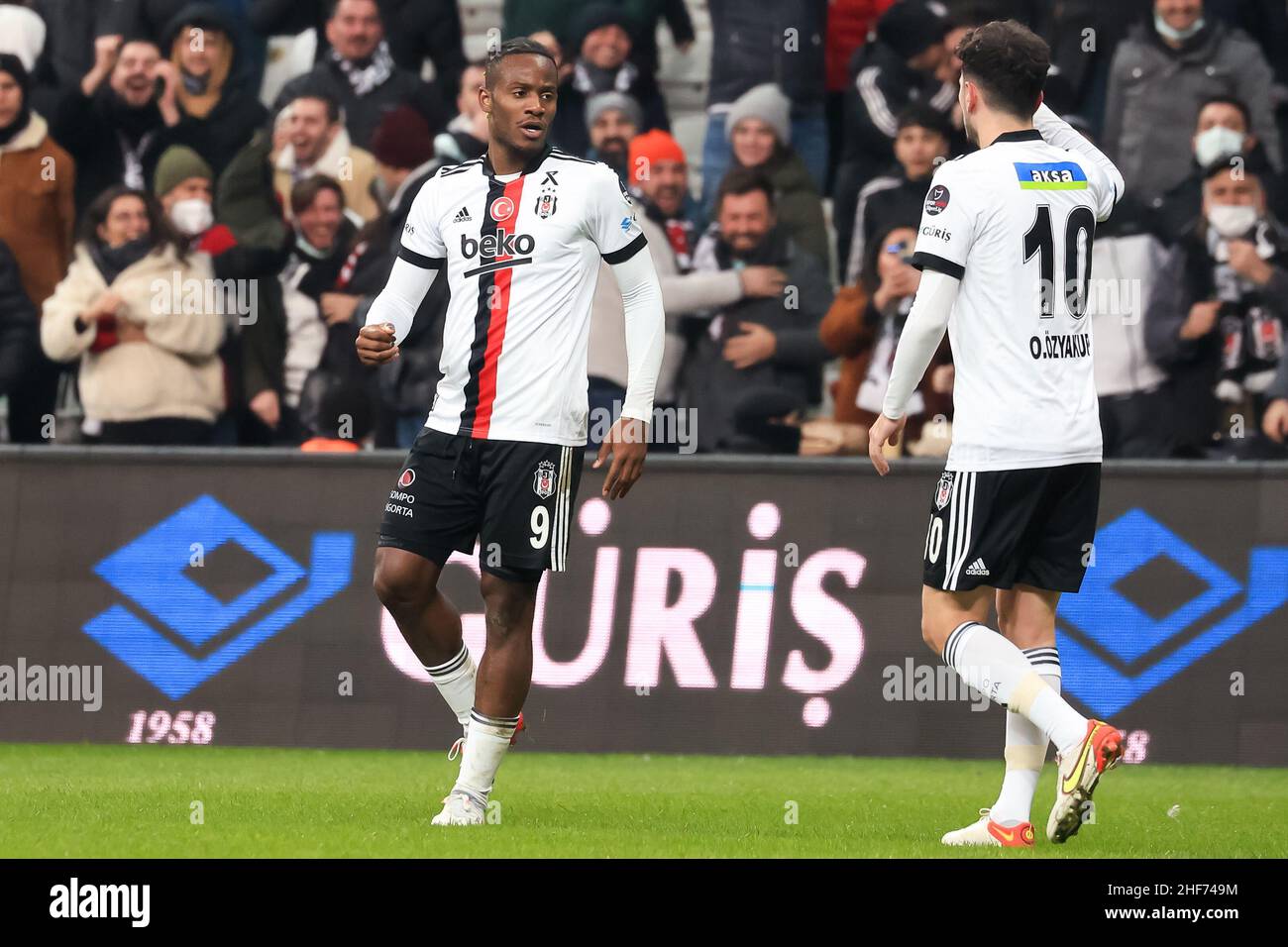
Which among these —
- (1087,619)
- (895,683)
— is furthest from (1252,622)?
(895,683)

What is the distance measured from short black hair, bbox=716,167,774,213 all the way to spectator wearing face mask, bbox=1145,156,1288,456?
219 cm

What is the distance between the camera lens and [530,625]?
6594 mm

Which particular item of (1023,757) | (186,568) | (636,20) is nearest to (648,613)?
(186,568)

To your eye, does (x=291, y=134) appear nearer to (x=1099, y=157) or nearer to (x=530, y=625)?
(x=530, y=625)

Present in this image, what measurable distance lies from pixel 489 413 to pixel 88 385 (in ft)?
16.4

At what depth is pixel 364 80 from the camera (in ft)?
37.0

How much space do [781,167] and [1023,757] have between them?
17.8 ft

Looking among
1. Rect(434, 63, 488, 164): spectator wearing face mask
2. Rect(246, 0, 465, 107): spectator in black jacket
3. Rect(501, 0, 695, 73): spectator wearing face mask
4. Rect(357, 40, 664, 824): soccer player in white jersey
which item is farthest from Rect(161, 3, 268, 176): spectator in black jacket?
Rect(357, 40, 664, 824): soccer player in white jersey

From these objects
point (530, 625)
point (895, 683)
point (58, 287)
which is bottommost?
point (895, 683)

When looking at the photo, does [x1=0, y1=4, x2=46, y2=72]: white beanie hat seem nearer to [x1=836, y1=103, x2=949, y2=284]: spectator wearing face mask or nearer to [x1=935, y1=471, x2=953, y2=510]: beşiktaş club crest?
[x1=836, y1=103, x2=949, y2=284]: spectator wearing face mask

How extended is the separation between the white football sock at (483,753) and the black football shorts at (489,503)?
0.49 meters

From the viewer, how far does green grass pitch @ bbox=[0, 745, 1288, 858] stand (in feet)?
18.9

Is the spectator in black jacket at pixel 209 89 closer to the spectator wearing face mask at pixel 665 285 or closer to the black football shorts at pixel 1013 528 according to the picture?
the spectator wearing face mask at pixel 665 285

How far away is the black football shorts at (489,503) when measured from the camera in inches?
253
